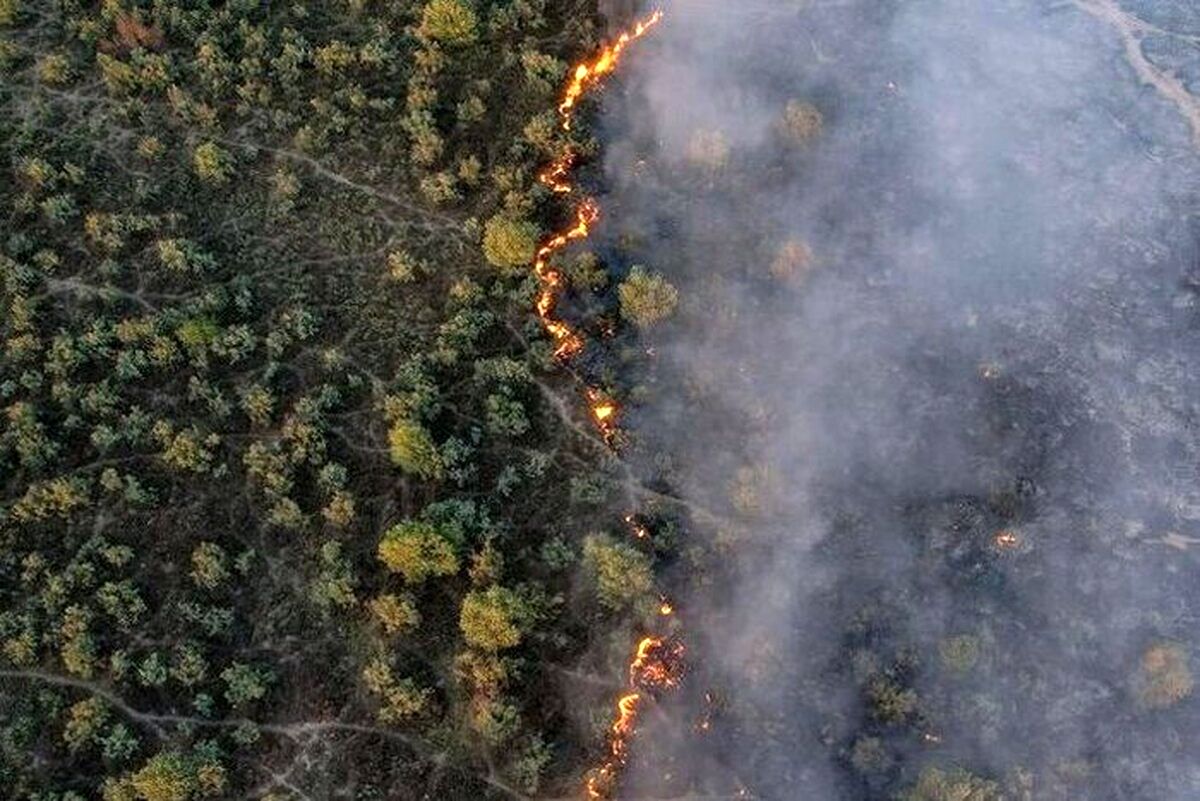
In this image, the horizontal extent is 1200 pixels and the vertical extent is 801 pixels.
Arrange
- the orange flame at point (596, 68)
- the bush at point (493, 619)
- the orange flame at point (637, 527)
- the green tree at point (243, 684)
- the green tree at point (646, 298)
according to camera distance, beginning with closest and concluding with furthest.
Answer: the bush at point (493, 619) → the green tree at point (243, 684) → the orange flame at point (637, 527) → the green tree at point (646, 298) → the orange flame at point (596, 68)

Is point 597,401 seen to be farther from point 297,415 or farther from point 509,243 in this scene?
point 297,415

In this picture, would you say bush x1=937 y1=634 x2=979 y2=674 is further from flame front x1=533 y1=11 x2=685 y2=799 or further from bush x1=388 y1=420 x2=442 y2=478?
bush x1=388 y1=420 x2=442 y2=478

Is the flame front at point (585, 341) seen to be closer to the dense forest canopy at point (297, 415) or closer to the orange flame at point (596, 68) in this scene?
the orange flame at point (596, 68)

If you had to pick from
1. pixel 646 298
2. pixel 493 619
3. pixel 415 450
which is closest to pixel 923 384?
pixel 646 298

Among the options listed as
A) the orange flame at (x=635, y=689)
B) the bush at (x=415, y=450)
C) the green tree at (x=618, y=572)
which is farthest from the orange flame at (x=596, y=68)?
the orange flame at (x=635, y=689)

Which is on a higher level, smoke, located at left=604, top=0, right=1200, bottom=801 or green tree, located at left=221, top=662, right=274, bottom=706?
smoke, located at left=604, top=0, right=1200, bottom=801

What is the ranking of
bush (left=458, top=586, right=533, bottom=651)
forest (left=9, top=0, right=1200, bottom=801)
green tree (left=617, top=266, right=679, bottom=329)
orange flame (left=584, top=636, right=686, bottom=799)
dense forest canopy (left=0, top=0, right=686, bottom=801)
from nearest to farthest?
orange flame (left=584, top=636, right=686, bottom=799), forest (left=9, top=0, right=1200, bottom=801), bush (left=458, top=586, right=533, bottom=651), dense forest canopy (left=0, top=0, right=686, bottom=801), green tree (left=617, top=266, right=679, bottom=329)

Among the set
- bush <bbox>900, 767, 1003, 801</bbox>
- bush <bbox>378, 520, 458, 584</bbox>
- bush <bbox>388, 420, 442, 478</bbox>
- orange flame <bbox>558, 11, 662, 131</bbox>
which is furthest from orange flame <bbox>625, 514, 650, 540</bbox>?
orange flame <bbox>558, 11, 662, 131</bbox>

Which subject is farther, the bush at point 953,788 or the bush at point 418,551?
the bush at point 418,551
